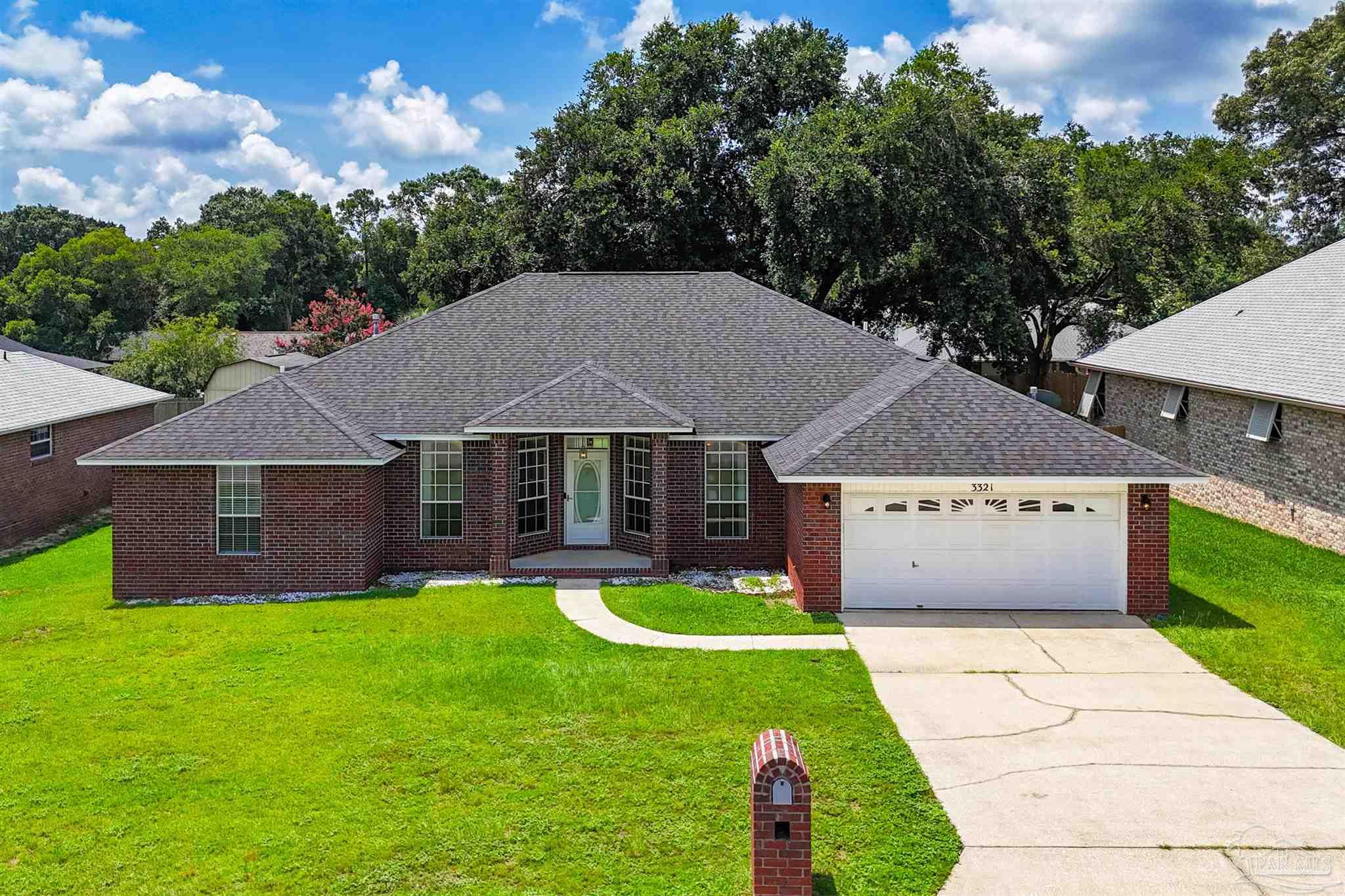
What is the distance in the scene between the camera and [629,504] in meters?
18.2

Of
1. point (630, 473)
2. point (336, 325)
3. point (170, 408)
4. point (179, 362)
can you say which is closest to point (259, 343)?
point (336, 325)

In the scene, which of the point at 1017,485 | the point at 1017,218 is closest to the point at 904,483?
the point at 1017,485

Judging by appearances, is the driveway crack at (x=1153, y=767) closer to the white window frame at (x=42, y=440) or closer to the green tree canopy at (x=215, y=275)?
the white window frame at (x=42, y=440)

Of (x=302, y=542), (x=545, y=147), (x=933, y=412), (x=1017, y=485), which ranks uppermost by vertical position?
(x=545, y=147)

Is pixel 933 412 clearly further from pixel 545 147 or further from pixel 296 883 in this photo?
pixel 545 147

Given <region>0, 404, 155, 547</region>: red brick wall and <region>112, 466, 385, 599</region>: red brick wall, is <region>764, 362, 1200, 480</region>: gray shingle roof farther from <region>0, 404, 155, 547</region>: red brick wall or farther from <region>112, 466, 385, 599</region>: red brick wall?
<region>0, 404, 155, 547</region>: red brick wall

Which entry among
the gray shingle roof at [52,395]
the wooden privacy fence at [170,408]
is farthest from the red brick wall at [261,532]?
the wooden privacy fence at [170,408]

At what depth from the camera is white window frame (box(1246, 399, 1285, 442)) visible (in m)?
19.8

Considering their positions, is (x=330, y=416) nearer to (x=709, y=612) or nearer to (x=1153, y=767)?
(x=709, y=612)

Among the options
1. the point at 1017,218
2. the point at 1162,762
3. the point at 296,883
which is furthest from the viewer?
the point at 1017,218

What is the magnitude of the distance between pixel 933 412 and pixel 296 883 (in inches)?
445

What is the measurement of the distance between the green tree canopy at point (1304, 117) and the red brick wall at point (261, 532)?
36.3 meters

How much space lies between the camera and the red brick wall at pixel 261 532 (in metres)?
16.1

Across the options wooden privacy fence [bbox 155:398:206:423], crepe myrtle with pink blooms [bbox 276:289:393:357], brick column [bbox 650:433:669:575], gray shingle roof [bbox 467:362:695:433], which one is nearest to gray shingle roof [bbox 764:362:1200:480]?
brick column [bbox 650:433:669:575]
